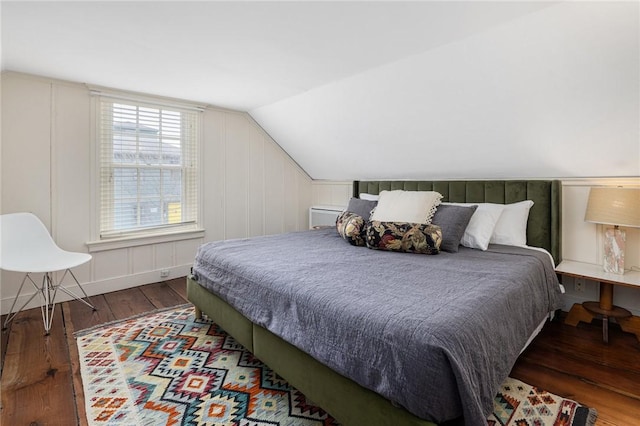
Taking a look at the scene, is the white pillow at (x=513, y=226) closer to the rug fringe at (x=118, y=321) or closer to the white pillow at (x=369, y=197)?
the white pillow at (x=369, y=197)

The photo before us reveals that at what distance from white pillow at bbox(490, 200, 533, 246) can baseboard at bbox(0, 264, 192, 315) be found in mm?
3306

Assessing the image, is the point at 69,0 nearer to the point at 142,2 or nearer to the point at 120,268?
the point at 142,2

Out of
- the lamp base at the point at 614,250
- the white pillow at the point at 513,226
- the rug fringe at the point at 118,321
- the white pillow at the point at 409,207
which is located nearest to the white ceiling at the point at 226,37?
the white pillow at the point at 409,207

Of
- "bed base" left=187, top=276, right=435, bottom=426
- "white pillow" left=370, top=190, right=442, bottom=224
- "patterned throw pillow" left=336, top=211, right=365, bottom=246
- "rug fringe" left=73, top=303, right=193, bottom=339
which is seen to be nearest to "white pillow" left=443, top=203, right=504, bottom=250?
"white pillow" left=370, top=190, right=442, bottom=224

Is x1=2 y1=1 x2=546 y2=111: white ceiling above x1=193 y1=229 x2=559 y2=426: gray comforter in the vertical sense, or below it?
above

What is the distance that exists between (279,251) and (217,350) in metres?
0.77

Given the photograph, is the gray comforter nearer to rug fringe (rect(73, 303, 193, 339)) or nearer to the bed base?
the bed base

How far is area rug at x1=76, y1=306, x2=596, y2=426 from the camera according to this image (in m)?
1.58

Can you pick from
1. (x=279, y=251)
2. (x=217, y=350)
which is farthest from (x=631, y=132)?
(x=217, y=350)

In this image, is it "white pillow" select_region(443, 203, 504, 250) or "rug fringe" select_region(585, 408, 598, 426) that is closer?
"rug fringe" select_region(585, 408, 598, 426)

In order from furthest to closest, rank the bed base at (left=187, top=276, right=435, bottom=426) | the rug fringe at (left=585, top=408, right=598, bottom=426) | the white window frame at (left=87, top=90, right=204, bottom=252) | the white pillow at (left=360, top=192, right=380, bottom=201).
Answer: the white pillow at (left=360, top=192, right=380, bottom=201) → the white window frame at (left=87, top=90, right=204, bottom=252) → the rug fringe at (left=585, top=408, right=598, bottom=426) → the bed base at (left=187, top=276, right=435, bottom=426)

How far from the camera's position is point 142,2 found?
1.79 meters

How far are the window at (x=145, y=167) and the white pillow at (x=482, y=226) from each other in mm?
2971

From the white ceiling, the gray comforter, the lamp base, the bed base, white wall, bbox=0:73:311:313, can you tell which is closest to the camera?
the gray comforter
